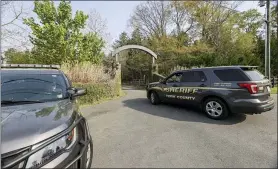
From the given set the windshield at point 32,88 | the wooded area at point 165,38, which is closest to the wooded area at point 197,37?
the wooded area at point 165,38

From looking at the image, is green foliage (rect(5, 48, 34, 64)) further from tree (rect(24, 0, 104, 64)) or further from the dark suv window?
the dark suv window

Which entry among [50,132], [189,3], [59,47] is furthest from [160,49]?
[50,132]

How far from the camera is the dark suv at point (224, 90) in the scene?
196 inches

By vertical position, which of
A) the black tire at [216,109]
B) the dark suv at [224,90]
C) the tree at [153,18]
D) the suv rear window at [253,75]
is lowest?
the black tire at [216,109]

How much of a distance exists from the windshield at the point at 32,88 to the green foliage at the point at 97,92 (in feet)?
15.2

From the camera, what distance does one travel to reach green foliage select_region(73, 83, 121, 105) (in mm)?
8617

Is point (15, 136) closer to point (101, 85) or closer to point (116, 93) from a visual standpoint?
point (101, 85)

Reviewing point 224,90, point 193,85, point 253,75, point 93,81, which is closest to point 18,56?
point 93,81

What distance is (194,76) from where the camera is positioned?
20.6 ft

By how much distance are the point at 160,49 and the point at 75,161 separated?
1997 centimetres

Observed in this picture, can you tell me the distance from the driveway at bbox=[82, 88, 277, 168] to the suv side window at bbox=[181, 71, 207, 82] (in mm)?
1124

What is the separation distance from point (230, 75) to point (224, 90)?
47cm

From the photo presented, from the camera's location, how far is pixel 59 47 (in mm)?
13859

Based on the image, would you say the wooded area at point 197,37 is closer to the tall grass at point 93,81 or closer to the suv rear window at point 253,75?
the tall grass at point 93,81
